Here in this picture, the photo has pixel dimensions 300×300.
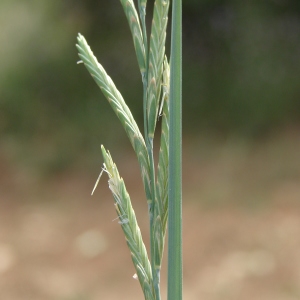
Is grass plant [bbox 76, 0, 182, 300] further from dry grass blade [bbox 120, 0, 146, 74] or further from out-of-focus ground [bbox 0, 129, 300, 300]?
out-of-focus ground [bbox 0, 129, 300, 300]

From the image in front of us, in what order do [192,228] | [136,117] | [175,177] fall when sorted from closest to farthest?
1. [175,177]
2. [192,228]
3. [136,117]

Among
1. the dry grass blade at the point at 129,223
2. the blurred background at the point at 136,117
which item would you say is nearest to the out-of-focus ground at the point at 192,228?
the blurred background at the point at 136,117

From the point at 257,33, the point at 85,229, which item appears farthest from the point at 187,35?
the point at 85,229

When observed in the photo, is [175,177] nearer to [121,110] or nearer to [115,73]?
[121,110]

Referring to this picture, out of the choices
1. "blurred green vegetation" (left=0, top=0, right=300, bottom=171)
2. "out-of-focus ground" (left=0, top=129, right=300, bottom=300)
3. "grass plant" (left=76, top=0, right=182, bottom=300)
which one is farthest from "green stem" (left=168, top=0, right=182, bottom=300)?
"blurred green vegetation" (left=0, top=0, right=300, bottom=171)

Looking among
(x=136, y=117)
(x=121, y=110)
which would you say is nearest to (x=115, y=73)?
(x=136, y=117)

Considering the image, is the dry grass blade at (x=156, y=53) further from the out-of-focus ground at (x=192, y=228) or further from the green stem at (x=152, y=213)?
the out-of-focus ground at (x=192, y=228)
